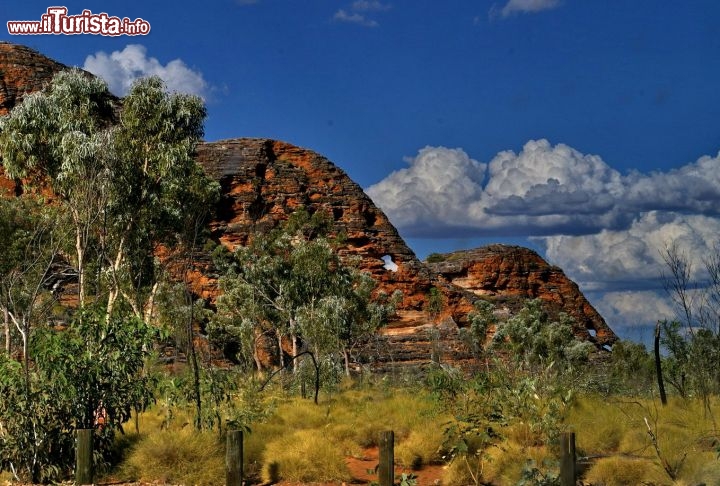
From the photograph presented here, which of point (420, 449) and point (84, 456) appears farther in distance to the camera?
point (420, 449)

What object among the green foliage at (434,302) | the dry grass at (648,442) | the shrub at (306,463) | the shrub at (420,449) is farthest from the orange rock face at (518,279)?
the shrub at (306,463)

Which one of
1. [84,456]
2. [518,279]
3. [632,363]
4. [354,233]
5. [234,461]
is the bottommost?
[632,363]

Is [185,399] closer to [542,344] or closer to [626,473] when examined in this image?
[626,473]

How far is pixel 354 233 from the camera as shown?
7356 cm

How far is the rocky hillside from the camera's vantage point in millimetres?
62156

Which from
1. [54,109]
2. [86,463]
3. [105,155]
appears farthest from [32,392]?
[54,109]

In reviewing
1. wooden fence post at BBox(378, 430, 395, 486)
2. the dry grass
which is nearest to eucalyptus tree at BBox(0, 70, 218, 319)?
the dry grass

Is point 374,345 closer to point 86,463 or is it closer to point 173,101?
point 173,101

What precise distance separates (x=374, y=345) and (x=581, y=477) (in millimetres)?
46666

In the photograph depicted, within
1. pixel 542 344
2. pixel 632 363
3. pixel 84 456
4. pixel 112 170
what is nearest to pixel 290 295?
pixel 542 344

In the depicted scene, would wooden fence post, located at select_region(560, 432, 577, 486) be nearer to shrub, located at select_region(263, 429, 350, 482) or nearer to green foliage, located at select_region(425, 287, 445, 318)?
shrub, located at select_region(263, 429, 350, 482)

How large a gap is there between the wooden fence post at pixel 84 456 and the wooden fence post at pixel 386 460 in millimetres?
3847

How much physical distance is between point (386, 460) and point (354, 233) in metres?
62.5

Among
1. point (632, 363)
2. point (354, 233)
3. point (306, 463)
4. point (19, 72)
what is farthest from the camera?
point (354, 233)
